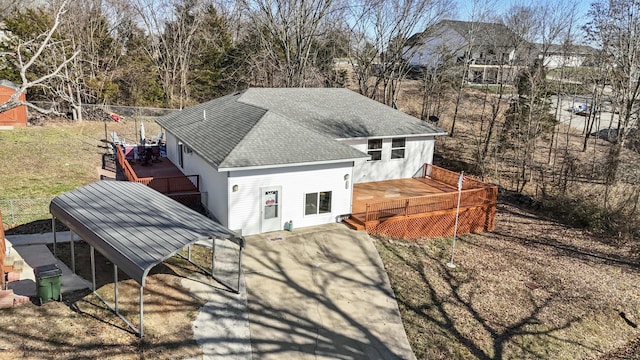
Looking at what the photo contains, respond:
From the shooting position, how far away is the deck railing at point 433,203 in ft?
56.8

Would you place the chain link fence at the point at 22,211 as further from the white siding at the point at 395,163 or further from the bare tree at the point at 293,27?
the bare tree at the point at 293,27

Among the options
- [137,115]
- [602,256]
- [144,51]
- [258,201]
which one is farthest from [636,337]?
[144,51]

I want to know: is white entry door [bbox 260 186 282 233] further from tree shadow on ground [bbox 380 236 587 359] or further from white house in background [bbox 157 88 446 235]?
tree shadow on ground [bbox 380 236 587 359]

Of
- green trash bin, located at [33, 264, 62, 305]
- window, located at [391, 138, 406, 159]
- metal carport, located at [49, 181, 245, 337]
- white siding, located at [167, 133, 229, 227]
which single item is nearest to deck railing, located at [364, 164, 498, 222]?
window, located at [391, 138, 406, 159]

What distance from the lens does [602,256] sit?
61.8 ft

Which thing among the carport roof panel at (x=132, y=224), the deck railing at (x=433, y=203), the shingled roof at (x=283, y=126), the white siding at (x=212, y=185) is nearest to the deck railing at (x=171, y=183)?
the white siding at (x=212, y=185)

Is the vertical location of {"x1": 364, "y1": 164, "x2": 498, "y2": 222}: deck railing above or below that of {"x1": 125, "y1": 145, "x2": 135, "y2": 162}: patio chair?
below

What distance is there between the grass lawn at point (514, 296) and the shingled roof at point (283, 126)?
448cm

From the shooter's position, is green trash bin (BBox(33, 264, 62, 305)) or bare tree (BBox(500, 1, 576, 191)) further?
bare tree (BBox(500, 1, 576, 191))

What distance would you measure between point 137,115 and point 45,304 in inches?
1100

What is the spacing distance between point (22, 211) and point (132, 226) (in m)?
8.19

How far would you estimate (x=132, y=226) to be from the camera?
452 inches

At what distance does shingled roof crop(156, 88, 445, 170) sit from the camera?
1634cm

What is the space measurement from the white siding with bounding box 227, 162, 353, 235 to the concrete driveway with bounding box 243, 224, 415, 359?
24.3 inches
